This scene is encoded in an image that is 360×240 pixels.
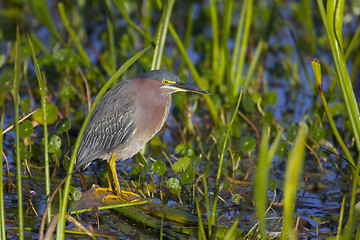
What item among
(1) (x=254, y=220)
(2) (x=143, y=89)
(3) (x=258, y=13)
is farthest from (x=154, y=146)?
(3) (x=258, y=13)

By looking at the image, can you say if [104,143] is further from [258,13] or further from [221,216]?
[258,13]

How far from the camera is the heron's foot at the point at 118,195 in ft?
13.0

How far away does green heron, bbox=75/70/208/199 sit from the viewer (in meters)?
4.07

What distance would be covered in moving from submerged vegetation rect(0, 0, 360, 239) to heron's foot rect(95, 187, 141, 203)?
7 cm

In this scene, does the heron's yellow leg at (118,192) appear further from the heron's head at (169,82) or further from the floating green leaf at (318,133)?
the floating green leaf at (318,133)

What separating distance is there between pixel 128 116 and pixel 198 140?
4.71 feet

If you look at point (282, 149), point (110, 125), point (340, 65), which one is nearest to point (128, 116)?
point (110, 125)

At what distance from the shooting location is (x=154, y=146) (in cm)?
543

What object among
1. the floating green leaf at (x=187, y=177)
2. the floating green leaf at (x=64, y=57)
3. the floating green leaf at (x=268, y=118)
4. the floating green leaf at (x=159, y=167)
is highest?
the floating green leaf at (x=64, y=57)

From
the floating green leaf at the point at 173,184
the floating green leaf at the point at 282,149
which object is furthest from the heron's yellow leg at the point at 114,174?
the floating green leaf at the point at 282,149

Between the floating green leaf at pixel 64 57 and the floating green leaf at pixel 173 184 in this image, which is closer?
the floating green leaf at pixel 173 184

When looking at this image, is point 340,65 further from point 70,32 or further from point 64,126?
point 70,32

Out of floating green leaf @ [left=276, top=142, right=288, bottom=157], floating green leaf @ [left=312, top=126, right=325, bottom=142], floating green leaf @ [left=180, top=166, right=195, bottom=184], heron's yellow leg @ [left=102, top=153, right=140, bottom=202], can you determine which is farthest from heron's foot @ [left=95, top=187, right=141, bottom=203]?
floating green leaf @ [left=312, top=126, right=325, bottom=142]

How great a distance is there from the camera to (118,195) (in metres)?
4.01
